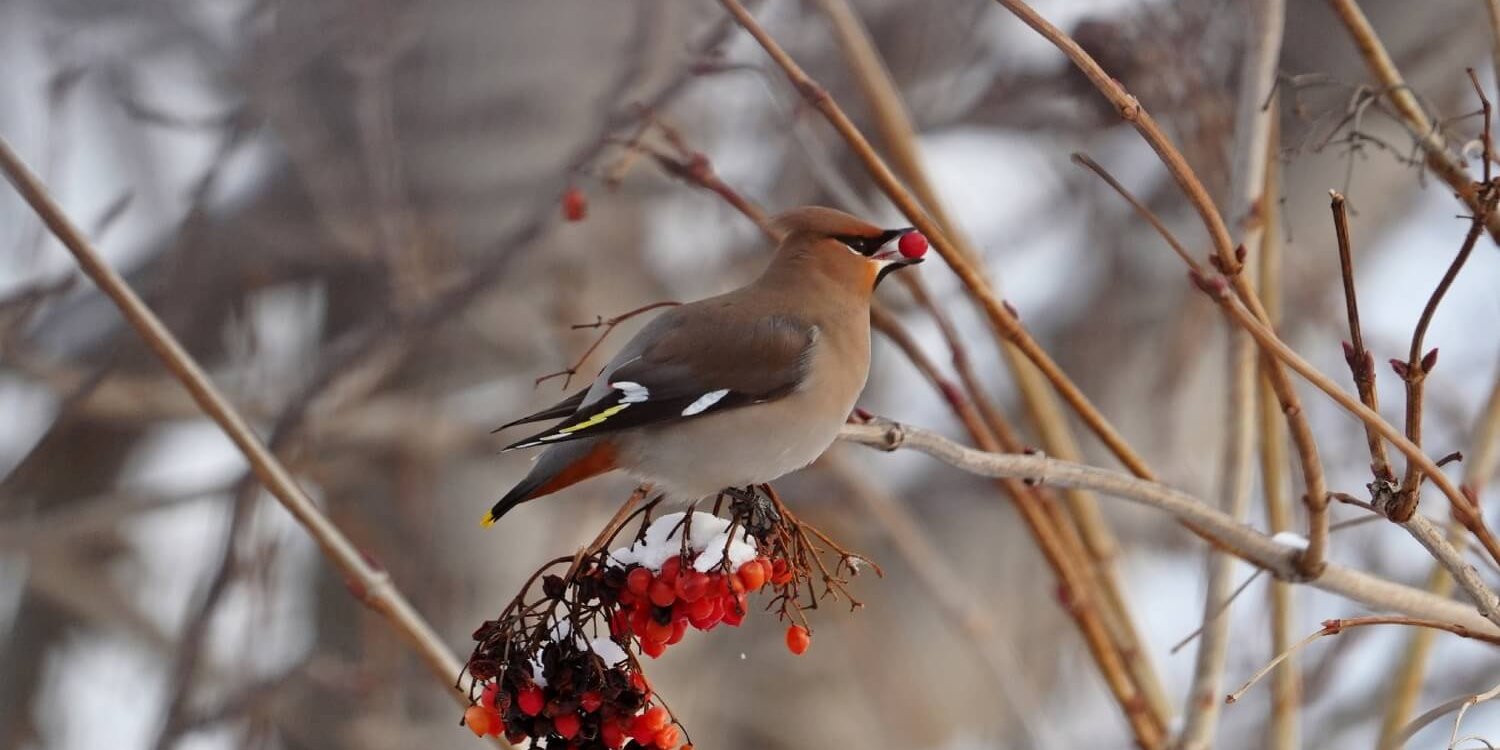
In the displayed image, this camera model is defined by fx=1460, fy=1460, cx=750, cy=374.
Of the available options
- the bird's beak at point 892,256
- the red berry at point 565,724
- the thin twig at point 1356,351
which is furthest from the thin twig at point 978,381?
the red berry at point 565,724

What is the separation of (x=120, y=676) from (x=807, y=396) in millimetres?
3124

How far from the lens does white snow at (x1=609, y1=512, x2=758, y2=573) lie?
1.69 meters

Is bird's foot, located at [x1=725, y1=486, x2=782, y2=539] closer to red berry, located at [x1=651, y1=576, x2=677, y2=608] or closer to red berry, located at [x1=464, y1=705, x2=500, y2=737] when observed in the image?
red berry, located at [x1=651, y1=576, x2=677, y2=608]

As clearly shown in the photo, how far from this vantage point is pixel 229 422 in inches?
72.3

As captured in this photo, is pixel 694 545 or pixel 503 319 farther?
pixel 503 319

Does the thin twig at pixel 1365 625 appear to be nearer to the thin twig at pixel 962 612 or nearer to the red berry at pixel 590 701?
the red berry at pixel 590 701

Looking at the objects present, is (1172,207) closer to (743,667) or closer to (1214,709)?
(743,667)

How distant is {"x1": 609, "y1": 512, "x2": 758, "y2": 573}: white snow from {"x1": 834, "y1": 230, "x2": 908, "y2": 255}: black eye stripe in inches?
24.0

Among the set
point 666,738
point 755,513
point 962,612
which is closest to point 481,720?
point 666,738

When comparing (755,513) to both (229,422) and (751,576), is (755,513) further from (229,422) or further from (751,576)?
(229,422)

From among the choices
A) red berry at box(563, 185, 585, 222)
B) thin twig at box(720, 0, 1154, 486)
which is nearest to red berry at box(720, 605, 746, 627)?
thin twig at box(720, 0, 1154, 486)

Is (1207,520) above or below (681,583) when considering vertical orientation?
below

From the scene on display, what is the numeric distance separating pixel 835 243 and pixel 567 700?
100 centimetres

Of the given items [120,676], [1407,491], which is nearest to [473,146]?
[120,676]
